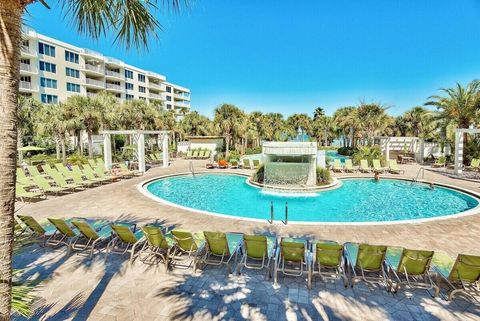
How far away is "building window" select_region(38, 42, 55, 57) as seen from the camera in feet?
122

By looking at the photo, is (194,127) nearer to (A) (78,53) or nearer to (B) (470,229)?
(A) (78,53)

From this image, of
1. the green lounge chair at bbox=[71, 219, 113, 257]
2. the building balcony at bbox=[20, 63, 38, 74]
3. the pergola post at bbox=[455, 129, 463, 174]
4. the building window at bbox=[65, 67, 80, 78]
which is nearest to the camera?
the green lounge chair at bbox=[71, 219, 113, 257]

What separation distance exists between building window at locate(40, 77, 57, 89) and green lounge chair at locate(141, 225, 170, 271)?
42.1 meters

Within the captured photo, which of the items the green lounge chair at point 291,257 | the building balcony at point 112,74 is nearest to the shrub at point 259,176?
the green lounge chair at point 291,257

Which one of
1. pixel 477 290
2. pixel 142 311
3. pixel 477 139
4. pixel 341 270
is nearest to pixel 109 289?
pixel 142 311

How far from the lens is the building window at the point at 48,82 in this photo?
3747 centimetres

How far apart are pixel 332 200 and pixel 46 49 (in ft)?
144

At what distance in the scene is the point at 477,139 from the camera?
2570 cm

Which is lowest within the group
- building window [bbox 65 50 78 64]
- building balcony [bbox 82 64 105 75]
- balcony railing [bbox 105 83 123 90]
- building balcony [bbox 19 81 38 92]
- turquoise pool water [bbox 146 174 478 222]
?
turquoise pool water [bbox 146 174 478 222]

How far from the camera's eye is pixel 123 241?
264 inches

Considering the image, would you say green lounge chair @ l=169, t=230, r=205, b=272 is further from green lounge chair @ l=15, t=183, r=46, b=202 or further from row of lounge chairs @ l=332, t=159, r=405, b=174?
row of lounge chairs @ l=332, t=159, r=405, b=174

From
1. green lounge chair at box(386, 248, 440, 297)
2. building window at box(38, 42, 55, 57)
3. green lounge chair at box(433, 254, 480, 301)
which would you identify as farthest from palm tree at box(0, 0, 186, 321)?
building window at box(38, 42, 55, 57)

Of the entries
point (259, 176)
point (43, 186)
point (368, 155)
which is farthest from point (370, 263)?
point (368, 155)

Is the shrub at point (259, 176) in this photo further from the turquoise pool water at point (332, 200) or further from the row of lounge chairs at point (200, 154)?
the row of lounge chairs at point (200, 154)
